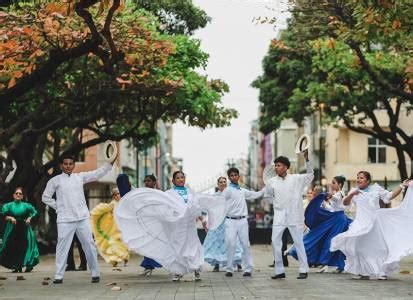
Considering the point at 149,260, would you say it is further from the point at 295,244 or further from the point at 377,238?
the point at 377,238

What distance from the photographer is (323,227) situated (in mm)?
21766

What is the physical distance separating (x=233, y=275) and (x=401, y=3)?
18.8 ft

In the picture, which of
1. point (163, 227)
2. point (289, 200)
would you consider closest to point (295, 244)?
point (289, 200)

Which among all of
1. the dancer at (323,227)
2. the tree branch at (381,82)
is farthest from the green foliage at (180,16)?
the dancer at (323,227)

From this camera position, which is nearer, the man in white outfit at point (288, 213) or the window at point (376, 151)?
the man in white outfit at point (288, 213)

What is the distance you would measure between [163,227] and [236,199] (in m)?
2.65

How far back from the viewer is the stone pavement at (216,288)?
1464 cm

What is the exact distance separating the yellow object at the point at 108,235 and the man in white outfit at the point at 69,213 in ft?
16.9

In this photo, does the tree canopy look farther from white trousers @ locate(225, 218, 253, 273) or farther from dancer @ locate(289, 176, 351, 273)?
dancer @ locate(289, 176, 351, 273)

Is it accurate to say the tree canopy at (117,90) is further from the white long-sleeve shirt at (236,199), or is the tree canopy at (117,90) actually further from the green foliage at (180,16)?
the white long-sleeve shirt at (236,199)

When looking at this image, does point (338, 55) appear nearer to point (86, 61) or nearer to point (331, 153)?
point (86, 61)

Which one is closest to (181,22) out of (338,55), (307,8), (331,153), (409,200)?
(338,55)

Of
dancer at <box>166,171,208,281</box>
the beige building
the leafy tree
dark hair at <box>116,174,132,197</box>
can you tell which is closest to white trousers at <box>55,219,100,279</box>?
dark hair at <box>116,174,132,197</box>

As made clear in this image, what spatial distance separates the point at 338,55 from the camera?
36.3 metres
